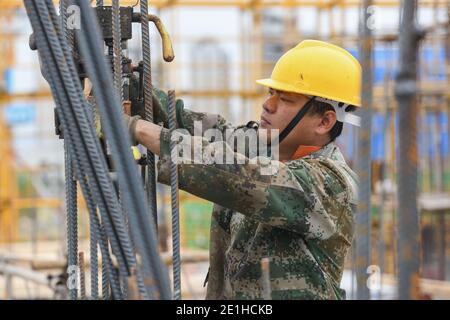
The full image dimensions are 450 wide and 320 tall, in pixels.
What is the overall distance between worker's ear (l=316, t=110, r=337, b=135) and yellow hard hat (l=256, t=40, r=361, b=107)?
2.1 inches

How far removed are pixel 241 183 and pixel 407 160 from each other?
0.94 metres

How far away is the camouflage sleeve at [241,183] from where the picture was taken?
2775 mm

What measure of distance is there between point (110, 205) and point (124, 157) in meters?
0.25

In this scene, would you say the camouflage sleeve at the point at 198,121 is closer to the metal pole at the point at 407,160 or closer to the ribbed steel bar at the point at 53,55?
the ribbed steel bar at the point at 53,55

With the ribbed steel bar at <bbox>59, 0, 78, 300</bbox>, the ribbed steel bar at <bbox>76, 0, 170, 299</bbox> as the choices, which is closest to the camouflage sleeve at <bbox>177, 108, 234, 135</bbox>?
the ribbed steel bar at <bbox>59, 0, 78, 300</bbox>

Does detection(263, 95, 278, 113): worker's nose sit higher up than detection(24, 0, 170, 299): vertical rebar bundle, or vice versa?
detection(263, 95, 278, 113): worker's nose

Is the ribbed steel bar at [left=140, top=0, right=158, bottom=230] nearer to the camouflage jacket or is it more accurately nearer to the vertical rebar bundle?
the camouflage jacket

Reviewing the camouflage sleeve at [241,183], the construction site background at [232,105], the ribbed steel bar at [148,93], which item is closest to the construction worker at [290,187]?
the camouflage sleeve at [241,183]

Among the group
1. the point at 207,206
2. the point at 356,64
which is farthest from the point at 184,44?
the point at 356,64

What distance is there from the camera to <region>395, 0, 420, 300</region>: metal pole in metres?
1.83

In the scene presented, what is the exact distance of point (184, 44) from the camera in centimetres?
1369

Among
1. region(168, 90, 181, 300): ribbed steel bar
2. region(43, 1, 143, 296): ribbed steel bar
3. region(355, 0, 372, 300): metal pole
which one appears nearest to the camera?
region(355, 0, 372, 300): metal pole

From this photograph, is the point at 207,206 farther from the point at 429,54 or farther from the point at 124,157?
the point at 124,157
